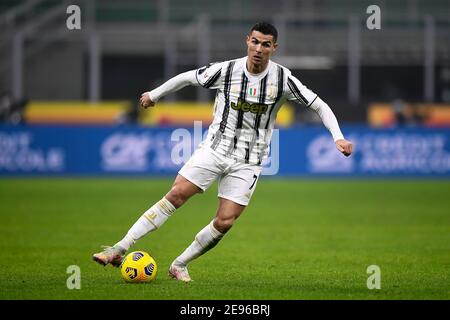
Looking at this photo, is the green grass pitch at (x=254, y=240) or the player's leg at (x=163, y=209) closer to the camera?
the green grass pitch at (x=254, y=240)

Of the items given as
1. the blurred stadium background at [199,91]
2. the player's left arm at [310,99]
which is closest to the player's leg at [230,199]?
the player's left arm at [310,99]

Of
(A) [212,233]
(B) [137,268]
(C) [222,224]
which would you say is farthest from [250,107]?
(B) [137,268]

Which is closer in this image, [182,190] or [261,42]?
[261,42]

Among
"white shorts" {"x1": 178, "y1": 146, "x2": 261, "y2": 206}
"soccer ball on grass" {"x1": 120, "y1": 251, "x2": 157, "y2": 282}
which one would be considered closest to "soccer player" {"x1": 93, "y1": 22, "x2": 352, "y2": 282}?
"white shorts" {"x1": 178, "y1": 146, "x2": 261, "y2": 206}

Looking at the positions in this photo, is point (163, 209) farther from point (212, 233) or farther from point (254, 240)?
point (254, 240)

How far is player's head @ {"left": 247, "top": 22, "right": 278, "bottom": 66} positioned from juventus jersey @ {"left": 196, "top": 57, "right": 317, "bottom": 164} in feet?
0.70

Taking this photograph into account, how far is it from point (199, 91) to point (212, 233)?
784 inches

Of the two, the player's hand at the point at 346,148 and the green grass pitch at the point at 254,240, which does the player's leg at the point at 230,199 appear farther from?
the player's hand at the point at 346,148

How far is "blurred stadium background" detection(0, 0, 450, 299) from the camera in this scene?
2447 cm

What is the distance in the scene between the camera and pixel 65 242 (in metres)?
12.7

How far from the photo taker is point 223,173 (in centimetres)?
896

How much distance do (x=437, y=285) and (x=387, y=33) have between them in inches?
854

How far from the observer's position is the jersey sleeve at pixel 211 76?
887 centimetres
